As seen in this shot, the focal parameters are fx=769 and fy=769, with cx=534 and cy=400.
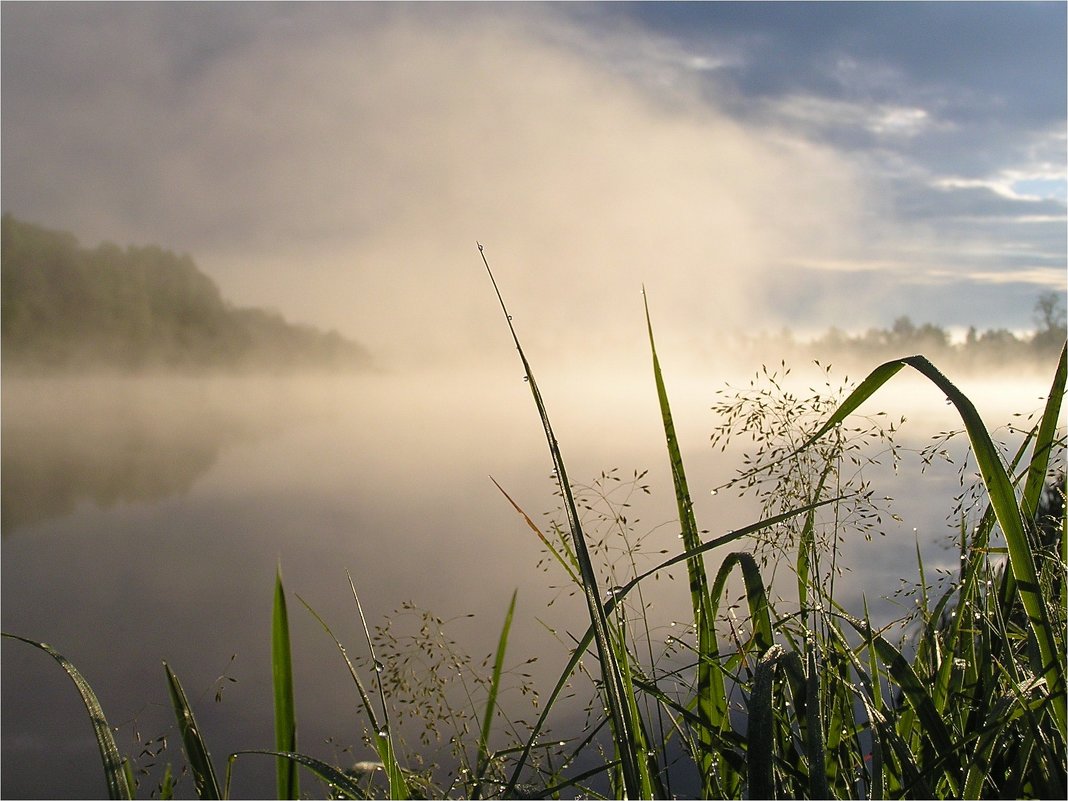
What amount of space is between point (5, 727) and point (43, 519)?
18.6 meters

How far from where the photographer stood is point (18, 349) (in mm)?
44906

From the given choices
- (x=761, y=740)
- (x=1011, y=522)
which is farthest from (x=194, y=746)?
(x=1011, y=522)

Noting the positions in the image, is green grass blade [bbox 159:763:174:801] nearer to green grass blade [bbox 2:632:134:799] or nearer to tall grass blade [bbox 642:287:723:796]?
green grass blade [bbox 2:632:134:799]

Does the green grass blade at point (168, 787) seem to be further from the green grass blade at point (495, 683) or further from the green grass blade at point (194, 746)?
the green grass blade at point (495, 683)

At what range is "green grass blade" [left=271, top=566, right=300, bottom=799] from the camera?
746 mm

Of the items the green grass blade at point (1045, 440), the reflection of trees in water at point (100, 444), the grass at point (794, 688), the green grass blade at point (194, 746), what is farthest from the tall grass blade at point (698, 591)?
the reflection of trees in water at point (100, 444)

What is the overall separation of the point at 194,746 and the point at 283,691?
0.10 meters

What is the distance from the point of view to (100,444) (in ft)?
159

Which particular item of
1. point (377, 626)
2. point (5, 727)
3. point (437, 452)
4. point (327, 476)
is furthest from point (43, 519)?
point (377, 626)

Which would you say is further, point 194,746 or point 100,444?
point 100,444

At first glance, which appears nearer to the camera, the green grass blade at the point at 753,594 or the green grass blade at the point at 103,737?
the green grass blade at the point at 103,737

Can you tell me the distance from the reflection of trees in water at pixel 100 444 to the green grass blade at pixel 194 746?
30930 millimetres

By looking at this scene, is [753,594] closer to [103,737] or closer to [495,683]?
[495,683]

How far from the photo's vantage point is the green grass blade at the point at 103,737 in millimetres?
690
